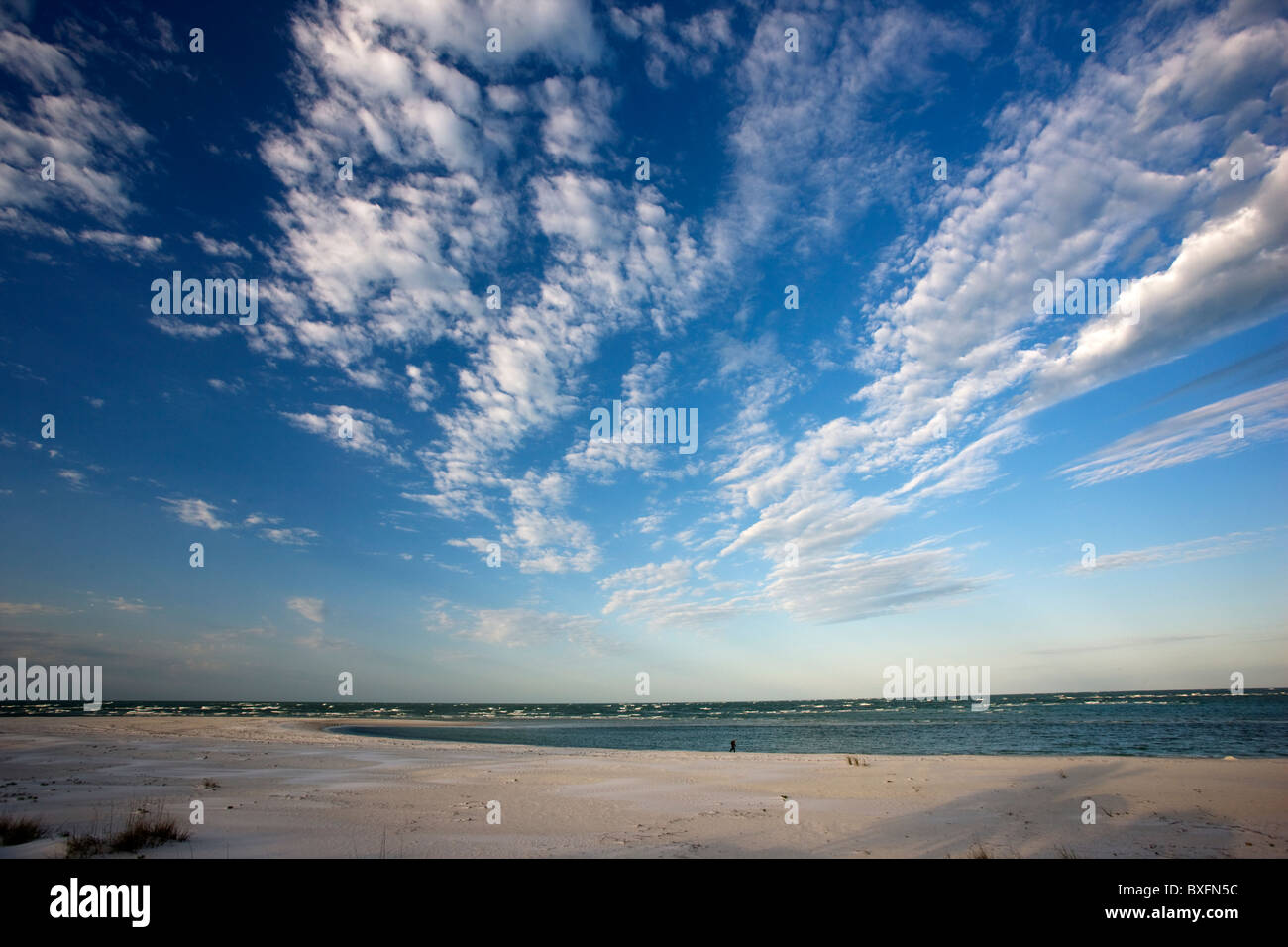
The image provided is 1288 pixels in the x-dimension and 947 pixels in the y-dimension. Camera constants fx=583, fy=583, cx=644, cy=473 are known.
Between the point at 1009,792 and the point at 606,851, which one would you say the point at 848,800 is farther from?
the point at 606,851

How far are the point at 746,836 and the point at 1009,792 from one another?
1151 cm

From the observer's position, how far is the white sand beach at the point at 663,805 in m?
11.7

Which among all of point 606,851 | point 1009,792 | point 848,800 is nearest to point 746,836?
point 606,851

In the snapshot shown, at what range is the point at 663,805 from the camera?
16844 mm

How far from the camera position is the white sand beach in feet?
38.3
